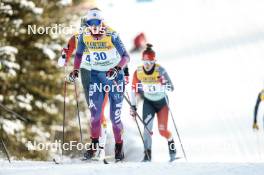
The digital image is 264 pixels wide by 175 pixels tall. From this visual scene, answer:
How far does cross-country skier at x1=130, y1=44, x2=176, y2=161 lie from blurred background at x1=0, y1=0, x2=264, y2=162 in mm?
1163

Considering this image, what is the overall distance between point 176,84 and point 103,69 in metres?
24.7

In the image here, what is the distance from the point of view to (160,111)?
1195cm

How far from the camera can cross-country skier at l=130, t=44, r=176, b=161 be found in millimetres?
11286

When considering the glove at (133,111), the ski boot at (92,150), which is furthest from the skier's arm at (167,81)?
the ski boot at (92,150)

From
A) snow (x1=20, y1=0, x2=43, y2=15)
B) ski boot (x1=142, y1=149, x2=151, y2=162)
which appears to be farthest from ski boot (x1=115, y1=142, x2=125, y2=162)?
snow (x1=20, y1=0, x2=43, y2=15)

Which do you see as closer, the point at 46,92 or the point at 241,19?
the point at 46,92

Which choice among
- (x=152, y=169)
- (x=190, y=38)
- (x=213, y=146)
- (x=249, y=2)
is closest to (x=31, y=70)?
(x=213, y=146)

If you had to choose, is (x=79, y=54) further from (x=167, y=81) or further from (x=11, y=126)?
(x=11, y=126)

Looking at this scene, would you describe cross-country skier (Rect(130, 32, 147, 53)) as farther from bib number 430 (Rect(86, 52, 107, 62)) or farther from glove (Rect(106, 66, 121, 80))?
glove (Rect(106, 66, 121, 80))

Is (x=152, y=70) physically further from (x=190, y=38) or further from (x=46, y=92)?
(x=190, y=38)

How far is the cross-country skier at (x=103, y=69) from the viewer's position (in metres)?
9.82

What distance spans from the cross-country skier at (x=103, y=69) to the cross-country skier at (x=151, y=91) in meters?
1.07

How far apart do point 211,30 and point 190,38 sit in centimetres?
171

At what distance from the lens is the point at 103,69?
9.88m
